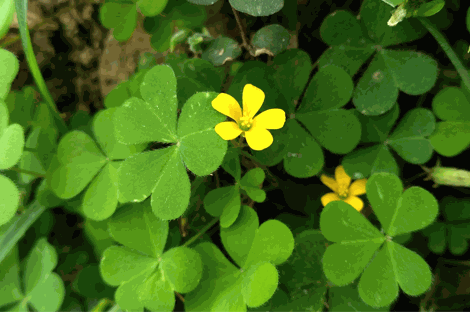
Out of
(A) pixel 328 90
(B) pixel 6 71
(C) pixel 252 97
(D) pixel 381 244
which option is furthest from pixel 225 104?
(B) pixel 6 71

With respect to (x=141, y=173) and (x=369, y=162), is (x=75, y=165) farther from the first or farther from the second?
(x=369, y=162)

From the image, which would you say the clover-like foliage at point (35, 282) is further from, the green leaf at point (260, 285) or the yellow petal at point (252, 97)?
the yellow petal at point (252, 97)

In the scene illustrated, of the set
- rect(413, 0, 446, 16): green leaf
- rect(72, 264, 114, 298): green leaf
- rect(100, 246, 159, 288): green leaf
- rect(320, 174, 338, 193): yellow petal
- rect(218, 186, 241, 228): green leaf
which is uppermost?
rect(413, 0, 446, 16): green leaf

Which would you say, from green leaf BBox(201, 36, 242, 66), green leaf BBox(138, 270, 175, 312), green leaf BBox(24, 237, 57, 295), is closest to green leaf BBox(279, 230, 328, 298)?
green leaf BBox(138, 270, 175, 312)

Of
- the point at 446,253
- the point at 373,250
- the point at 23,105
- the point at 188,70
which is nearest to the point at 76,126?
the point at 23,105


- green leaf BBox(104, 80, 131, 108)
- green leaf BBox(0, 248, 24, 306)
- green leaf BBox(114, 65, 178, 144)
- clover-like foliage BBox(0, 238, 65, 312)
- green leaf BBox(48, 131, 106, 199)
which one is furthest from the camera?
green leaf BBox(0, 248, 24, 306)

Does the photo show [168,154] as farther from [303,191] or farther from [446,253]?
[446,253]

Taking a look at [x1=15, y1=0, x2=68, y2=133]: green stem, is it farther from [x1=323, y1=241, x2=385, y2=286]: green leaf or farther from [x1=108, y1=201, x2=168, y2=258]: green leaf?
[x1=323, y1=241, x2=385, y2=286]: green leaf
